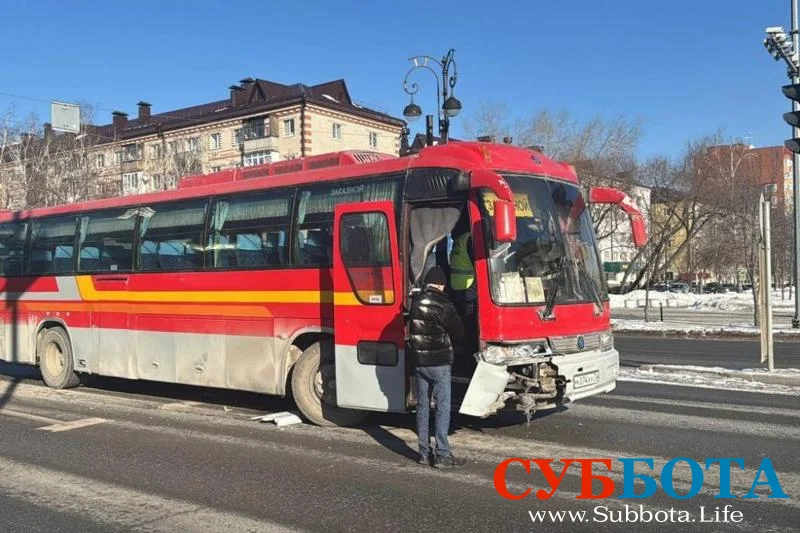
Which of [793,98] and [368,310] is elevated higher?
[793,98]

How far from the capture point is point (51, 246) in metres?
12.1

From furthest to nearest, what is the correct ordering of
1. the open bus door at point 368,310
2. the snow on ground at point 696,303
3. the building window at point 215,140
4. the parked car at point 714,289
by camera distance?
the parked car at point 714,289, the building window at point 215,140, the snow on ground at point 696,303, the open bus door at point 368,310

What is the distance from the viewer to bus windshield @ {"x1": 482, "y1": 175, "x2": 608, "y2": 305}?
7.08m

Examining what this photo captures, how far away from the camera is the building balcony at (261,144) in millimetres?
56875

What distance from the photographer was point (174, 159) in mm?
42719

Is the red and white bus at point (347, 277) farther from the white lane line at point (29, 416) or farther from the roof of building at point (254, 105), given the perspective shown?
the roof of building at point (254, 105)

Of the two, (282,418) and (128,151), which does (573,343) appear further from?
(128,151)

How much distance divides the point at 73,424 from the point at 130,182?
Answer: 46267mm

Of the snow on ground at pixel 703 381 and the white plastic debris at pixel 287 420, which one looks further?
the snow on ground at pixel 703 381

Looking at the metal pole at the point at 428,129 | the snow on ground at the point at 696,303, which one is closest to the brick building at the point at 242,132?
the snow on ground at the point at 696,303

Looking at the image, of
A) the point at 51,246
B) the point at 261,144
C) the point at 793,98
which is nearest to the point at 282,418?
the point at 51,246

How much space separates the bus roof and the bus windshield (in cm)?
26

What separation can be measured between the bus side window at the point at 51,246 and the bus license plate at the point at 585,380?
8.84 m

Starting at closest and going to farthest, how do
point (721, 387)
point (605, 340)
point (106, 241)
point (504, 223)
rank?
point (504, 223) → point (605, 340) → point (106, 241) → point (721, 387)
